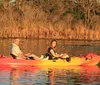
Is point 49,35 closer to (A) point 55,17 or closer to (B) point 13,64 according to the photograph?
(A) point 55,17

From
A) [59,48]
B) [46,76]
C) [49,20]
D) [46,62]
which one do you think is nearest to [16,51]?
Result: [46,62]

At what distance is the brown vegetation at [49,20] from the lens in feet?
139

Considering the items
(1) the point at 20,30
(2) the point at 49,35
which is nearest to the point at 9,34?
(1) the point at 20,30

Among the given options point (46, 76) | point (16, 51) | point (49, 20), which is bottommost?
point (46, 76)

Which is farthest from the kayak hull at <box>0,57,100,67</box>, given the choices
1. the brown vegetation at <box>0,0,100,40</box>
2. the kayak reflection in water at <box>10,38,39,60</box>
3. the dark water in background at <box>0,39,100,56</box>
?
the brown vegetation at <box>0,0,100,40</box>

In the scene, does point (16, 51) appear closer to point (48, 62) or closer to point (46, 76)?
point (48, 62)

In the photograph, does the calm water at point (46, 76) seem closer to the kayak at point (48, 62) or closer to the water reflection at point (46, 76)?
the water reflection at point (46, 76)

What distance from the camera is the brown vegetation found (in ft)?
139

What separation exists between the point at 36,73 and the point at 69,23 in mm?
26647

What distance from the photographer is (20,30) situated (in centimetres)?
4181

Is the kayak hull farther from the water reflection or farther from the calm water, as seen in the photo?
the water reflection

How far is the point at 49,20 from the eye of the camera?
46.0 m

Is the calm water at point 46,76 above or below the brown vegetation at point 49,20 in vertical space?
below

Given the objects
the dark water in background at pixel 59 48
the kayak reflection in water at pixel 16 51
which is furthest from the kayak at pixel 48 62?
the dark water in background at pixel 59 48
